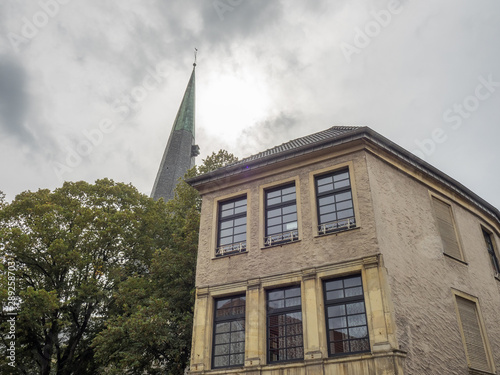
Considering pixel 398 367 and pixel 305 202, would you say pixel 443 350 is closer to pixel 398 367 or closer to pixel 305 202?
pixel 398 367

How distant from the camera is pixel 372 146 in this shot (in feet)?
47.8

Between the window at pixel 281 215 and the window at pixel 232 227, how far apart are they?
893 mm

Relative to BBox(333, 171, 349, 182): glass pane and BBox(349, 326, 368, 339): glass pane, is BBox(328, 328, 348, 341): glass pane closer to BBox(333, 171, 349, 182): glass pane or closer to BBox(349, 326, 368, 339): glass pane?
BBox(349, 326, 368, 339): glass pane

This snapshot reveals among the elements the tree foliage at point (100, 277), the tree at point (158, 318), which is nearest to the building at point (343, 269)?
the tree at point (158, 318)

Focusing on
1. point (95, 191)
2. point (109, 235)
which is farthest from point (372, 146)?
point (95, 191)

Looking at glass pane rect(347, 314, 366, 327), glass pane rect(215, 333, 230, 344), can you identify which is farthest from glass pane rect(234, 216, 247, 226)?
glass pane rect(347, 314, 366, 327)

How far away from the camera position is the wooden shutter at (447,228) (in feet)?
50.4

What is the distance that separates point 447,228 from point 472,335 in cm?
348

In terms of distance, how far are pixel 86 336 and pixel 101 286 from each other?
2637 mm

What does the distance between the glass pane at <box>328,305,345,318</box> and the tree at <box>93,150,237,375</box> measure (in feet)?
22.0

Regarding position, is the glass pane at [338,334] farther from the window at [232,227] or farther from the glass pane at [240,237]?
the glass pane at [240,237]

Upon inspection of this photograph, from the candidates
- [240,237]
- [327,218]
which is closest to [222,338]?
[240,237]

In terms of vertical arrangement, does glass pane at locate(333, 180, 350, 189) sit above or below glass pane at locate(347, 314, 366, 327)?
above

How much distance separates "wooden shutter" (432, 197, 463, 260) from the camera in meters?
15.3
